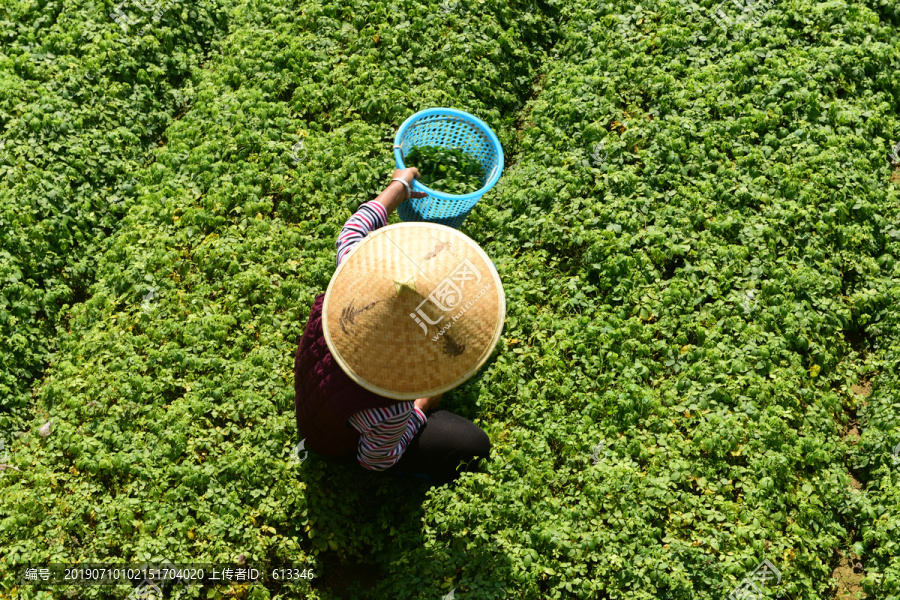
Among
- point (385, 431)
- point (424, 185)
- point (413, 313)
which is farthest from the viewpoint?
point (424, 185)

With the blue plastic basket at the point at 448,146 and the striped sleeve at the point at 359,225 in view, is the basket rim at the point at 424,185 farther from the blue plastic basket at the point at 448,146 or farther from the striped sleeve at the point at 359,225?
the striped sleeve at the point at 359,225

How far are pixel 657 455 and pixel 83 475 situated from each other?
3323 mm

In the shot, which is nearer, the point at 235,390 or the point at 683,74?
the point at 235,390

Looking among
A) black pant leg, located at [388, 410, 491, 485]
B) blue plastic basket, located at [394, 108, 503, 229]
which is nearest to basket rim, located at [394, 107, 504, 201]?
blue plastic basket, located at [394, 108, 503, 229]

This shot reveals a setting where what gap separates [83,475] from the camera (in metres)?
4.40

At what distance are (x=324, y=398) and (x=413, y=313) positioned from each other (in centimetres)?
86

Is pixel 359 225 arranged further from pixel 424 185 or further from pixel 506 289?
pixel 506 289

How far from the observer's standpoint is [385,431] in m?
3.74

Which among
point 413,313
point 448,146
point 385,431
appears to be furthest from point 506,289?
point 413,313

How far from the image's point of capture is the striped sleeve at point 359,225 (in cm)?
376

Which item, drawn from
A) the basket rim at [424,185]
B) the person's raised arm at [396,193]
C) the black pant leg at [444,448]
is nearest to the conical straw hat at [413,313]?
the person's raised arm at [396,193]

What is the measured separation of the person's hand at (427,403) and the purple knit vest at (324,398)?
40 centimetres

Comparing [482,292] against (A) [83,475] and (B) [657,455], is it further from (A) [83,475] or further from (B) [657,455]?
(A) [83,475]

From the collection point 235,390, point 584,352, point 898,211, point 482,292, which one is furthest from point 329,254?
point 898,211
